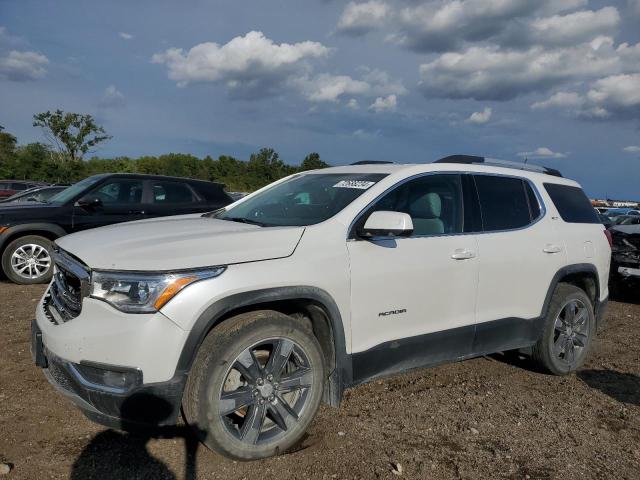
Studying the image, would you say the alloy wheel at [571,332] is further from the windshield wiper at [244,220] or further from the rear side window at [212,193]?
the rear side window at [212,193]

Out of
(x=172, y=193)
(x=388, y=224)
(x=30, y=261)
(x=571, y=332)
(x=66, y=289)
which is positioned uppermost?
(x=388, y=224)

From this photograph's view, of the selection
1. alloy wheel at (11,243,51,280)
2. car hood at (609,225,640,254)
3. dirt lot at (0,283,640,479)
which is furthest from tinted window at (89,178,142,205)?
car hood at (609,225,640,254)

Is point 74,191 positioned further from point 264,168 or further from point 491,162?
point 264,168

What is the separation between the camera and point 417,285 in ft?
11.7

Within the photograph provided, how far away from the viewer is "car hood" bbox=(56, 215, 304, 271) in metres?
2.79

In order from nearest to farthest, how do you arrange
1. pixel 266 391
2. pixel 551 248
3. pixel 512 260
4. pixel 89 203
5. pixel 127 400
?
1. pixel 127 400
2. pixel 266 391
3. pixel 512 260
4. pixel 551 248
5. pixel 89 203

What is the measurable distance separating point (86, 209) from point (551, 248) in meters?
6.57

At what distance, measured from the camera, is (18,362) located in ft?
14.7

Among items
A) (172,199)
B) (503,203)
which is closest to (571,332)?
(503,203)

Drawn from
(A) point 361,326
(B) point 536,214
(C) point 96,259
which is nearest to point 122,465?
(C) point 96,259

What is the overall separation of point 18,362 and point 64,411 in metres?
1.20

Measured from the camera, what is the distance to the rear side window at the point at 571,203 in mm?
4816

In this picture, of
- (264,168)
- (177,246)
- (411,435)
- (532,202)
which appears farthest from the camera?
(264,168)

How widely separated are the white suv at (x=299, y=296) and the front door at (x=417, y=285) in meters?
0.01
